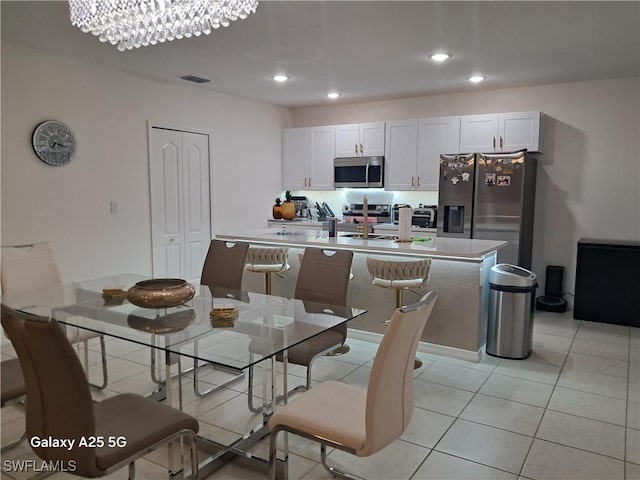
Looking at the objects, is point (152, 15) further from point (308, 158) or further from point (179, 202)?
point (308, 158)

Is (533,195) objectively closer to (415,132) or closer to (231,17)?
(415,132)

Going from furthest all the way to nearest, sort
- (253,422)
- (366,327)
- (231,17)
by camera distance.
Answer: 1. (366,327)
2. (253,422)
3. (231,17)

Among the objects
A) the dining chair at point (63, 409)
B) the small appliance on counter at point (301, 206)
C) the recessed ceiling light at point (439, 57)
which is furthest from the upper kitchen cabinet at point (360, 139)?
the dining chair at point (63, 409)

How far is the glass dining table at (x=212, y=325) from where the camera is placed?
2076 mm

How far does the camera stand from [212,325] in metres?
2.31

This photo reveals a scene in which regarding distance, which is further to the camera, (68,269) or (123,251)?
(123,251)

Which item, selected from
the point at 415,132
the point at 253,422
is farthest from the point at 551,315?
the point at 253,422

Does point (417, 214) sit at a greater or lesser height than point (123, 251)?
greater

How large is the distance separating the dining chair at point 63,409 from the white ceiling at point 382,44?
2521mm

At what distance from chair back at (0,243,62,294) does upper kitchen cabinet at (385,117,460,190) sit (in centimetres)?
424

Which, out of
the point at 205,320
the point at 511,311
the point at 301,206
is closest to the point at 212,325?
the point at 205,320

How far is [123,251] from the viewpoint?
196 inches

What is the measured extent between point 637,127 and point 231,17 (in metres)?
4.66

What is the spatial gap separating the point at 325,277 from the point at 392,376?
4.36 ft
